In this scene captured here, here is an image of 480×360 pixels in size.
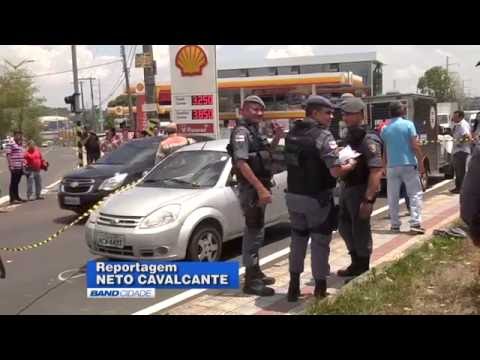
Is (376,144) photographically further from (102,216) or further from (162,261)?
(102,216)

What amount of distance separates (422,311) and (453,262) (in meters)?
1.48

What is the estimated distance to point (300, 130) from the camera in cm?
511

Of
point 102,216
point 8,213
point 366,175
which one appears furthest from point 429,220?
point 8,213

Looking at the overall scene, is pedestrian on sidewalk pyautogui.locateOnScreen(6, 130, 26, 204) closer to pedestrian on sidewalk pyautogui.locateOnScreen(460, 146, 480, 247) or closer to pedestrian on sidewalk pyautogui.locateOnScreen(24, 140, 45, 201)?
pedestrian on sidewalk pyautogui.locateOnScreen(24, 140, 45, 201)

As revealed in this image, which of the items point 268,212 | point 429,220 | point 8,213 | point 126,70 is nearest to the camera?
point 268,212

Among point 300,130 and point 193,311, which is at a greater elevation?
point 300,130

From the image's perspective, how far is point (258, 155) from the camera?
5.64 metres

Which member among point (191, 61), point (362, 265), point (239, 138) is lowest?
point (362, 265)

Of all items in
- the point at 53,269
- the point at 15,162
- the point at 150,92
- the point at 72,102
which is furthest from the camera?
the point at 72,102

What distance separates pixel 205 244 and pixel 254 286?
1378mm

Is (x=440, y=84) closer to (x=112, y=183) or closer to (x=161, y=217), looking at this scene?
(x=112, y=183)

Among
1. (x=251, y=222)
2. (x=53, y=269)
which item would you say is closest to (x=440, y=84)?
(x=53, y=269)

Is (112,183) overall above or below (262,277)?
above
